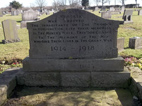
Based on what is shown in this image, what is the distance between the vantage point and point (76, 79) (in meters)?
3.40

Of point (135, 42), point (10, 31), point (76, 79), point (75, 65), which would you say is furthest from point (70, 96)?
point (10, 31)

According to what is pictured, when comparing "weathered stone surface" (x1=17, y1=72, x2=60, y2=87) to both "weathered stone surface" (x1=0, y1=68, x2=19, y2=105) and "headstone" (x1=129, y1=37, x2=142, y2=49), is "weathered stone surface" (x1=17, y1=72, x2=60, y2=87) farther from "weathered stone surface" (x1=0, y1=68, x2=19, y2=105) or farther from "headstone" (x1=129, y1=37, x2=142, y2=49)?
"headstone" (x1=129, y1=37, x2=142, y2=49)

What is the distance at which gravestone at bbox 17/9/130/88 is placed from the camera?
11.0ft

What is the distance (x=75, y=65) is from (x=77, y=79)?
0.98 ft

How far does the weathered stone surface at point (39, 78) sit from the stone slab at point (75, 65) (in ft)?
0.35

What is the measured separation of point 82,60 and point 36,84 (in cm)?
113

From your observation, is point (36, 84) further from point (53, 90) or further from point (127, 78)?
point (127, 78)

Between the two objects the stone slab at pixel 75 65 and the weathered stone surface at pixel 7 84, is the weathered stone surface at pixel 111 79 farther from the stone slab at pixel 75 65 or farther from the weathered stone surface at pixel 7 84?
the weathered stone surface at pixel 7 84

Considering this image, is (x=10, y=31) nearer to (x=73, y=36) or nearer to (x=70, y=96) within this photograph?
(x=73, y=36)

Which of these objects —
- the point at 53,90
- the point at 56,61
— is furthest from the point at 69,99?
the point at 56,61

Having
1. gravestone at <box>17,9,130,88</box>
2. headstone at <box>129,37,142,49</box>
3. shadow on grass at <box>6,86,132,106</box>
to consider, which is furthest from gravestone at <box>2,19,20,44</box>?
shadow on grass at <box>6,86,132,106</box>

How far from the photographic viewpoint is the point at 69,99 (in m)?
2.96

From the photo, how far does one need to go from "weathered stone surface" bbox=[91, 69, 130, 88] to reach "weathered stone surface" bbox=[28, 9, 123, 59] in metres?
0.39

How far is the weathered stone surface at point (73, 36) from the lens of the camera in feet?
11.0
